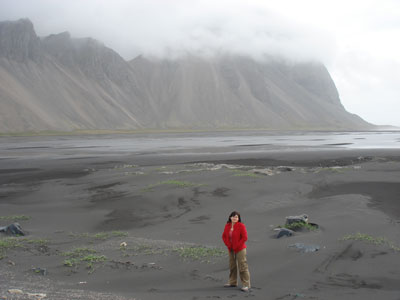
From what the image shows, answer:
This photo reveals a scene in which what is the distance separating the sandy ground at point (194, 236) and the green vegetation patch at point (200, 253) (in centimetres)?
5

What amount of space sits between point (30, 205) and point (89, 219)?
4413 mm

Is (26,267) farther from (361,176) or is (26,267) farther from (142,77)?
(142,77)

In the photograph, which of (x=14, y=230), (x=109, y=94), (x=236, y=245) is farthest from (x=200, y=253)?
(x=109, y=94)

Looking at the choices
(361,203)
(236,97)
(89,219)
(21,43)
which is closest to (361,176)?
(361,203)

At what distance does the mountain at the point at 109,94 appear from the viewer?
416 feet

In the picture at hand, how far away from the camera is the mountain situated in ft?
416

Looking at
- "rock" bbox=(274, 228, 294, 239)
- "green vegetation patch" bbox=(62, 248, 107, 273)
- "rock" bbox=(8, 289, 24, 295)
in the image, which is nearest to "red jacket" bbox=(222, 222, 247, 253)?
"green vegetation patch" bbox=(62, 248, 107, 273)

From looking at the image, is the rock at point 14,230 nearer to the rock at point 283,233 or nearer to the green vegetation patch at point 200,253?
the green vegetation patch at point 200,253

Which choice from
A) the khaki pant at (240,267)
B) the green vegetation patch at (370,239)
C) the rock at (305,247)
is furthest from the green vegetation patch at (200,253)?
the green vegetation patch at (370,239)

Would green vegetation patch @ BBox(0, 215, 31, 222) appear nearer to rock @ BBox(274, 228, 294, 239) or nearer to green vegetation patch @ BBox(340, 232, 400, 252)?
rock @ BBox(274, 228, 294, 239)

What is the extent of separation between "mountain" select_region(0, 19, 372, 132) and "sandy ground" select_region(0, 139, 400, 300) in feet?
310

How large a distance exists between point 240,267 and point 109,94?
539 ft

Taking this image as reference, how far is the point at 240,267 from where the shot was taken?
8312 mm

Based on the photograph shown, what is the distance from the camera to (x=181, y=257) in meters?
10.3
